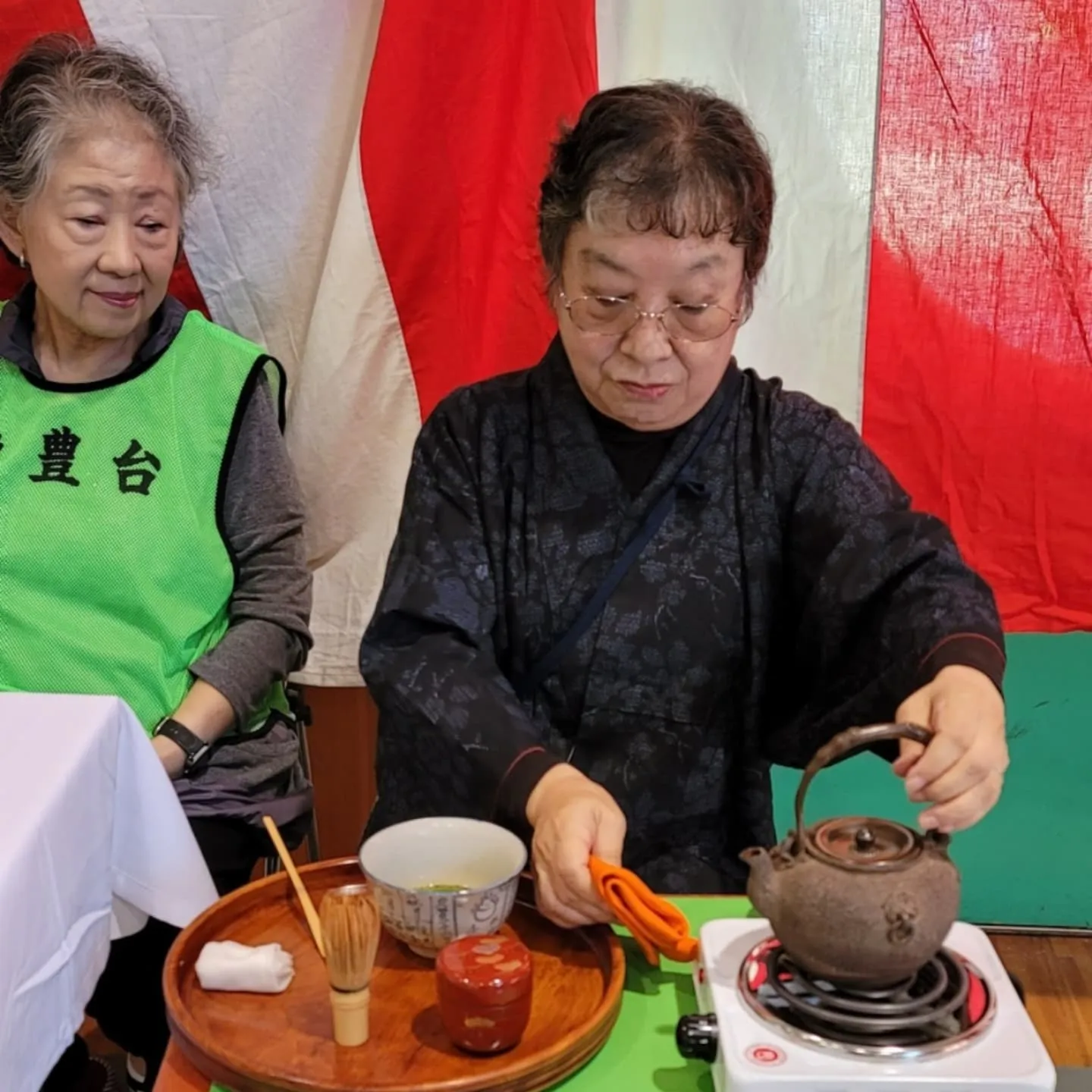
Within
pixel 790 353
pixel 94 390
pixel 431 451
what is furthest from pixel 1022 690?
pixel 94 390

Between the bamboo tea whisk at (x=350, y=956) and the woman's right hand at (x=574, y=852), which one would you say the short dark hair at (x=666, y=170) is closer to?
the woman's right hand at (x=574, y=852)

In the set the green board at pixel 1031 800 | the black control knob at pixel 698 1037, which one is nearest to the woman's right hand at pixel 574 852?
the black control knob at pixel 698 1037

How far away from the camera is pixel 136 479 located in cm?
169

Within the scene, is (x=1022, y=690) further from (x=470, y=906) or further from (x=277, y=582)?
(x=470, y=906)

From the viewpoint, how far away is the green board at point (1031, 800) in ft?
6.89

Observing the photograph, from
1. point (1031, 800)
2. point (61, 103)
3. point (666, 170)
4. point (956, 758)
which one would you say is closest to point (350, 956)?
point (956, 758)

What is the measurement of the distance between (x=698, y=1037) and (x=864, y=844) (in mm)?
163

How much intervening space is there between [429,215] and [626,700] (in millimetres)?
849

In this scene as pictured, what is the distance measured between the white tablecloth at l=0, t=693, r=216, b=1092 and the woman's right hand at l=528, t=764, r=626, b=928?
399 millimetres

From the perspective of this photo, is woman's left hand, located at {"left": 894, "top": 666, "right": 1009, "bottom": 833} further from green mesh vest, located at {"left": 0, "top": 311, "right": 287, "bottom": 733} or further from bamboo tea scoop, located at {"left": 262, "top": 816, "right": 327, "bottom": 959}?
green mesh vest, located at {"left": 0, "top": 311, "right": 287, "bottom": 733}

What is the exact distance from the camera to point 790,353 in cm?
184

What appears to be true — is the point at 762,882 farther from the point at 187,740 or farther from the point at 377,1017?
the point at 187,740

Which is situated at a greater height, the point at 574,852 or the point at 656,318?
the point at 656,318

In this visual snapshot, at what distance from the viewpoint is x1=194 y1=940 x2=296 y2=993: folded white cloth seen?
0.91 metres
